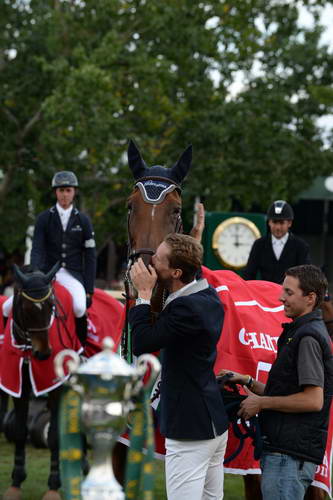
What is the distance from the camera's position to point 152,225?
5.04 meters

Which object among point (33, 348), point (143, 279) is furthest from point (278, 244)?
point (143, 279)

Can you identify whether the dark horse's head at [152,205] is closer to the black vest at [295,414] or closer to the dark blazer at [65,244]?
the black vest at [295,414]

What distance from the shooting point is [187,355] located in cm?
406

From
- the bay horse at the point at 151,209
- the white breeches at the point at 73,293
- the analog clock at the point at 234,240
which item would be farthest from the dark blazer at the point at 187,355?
the analog clock at the point at 234,240

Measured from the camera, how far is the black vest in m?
4.16

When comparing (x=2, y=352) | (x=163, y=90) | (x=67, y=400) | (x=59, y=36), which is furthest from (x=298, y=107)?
→ (x=67, y=400)

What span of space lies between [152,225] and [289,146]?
56.6 feet

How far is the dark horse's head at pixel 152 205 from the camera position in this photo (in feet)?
16.4

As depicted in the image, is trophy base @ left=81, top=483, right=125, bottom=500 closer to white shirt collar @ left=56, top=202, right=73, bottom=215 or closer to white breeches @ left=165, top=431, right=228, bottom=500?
white breeches @ left=165, top=431, right=228, bottom=500

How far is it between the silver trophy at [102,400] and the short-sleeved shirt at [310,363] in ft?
5.63

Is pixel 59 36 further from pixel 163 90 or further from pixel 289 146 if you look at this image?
pixel 289 146

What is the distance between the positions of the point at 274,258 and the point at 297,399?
142 inches

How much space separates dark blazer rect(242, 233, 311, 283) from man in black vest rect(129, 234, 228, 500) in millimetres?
3510

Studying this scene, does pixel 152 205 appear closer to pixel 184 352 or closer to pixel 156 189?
pixel 156 189
